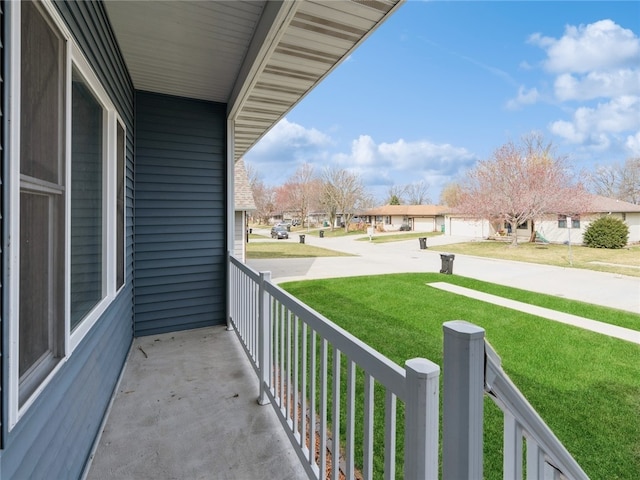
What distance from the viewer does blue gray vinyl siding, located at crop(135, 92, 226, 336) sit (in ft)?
12.9

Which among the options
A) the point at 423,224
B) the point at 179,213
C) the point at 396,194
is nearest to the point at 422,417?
the point at 179,213

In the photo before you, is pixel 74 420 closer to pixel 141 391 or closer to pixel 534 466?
pixel 141 391

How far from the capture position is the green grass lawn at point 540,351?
7.97 ft

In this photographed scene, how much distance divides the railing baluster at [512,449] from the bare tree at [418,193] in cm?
5109

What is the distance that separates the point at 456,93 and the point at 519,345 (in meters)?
30.8

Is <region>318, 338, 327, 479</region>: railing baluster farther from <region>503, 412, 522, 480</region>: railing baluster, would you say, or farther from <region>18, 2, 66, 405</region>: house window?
<region>18, 2, 66, 405</region>: house window

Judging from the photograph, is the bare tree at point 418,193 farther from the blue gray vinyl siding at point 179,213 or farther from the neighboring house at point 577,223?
the blue gray vinyl siding at point 179,213

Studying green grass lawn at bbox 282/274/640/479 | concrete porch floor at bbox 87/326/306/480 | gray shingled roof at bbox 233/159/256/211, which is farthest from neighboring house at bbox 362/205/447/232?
concrete porch floor at bbox 87/326/306/480

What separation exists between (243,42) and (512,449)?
10.4 feet

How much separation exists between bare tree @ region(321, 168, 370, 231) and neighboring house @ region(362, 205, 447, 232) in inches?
260

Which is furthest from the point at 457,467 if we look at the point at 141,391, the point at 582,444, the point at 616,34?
the point at 616,34

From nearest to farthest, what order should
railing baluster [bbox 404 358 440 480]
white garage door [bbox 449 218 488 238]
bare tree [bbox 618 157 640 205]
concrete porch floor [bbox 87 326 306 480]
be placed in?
railing baluster [bbox 404 358 440 480] → concrete porch floor [bbox 87 326 306 480] → white garage door [bbox 449 218 488 238] → bare tree [bbox 618 157 640 205]

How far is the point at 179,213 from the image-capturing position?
4.13 meters

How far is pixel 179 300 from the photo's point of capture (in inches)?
164
